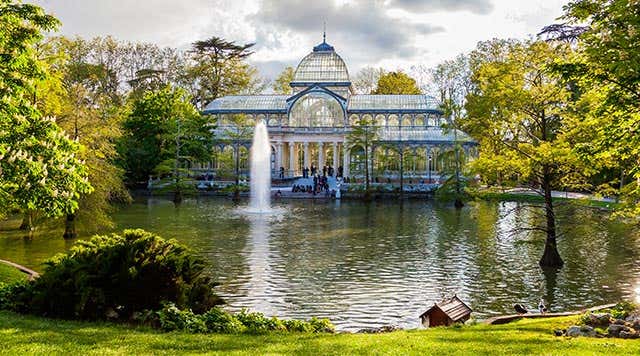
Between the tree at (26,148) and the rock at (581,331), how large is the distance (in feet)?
25.1

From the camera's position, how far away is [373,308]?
14203mm

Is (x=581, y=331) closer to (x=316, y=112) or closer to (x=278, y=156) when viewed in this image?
(x=278, y=156)

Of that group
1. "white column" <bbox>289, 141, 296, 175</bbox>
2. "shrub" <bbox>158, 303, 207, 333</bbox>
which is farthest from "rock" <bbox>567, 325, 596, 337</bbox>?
"white column" <bbox>289, 141, 296, 175</bbox>

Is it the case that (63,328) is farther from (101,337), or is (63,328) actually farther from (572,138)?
(572,138)

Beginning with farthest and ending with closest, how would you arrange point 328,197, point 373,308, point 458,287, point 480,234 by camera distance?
1. point 328,197
2. point 480,234
3. point 458,287
4. point 373,308

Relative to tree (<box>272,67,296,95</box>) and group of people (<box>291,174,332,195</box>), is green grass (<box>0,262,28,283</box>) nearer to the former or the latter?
group of people (<box>291,174,332,195</box>)

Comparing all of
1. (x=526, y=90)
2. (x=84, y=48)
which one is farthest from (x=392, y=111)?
(x=526, y=90)

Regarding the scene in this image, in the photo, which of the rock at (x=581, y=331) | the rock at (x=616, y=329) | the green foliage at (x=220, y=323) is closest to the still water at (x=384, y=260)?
the green foliage at (x=220, y=323)

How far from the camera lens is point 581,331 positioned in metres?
9.38

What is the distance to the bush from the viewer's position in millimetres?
10383

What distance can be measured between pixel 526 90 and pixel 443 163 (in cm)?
3439

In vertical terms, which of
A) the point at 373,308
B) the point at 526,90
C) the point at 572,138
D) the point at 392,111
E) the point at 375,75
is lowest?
the point at 373,308

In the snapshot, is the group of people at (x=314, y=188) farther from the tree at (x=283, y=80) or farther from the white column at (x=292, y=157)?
the tree at (x=283, y=80)

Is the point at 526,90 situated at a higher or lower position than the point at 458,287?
higher
